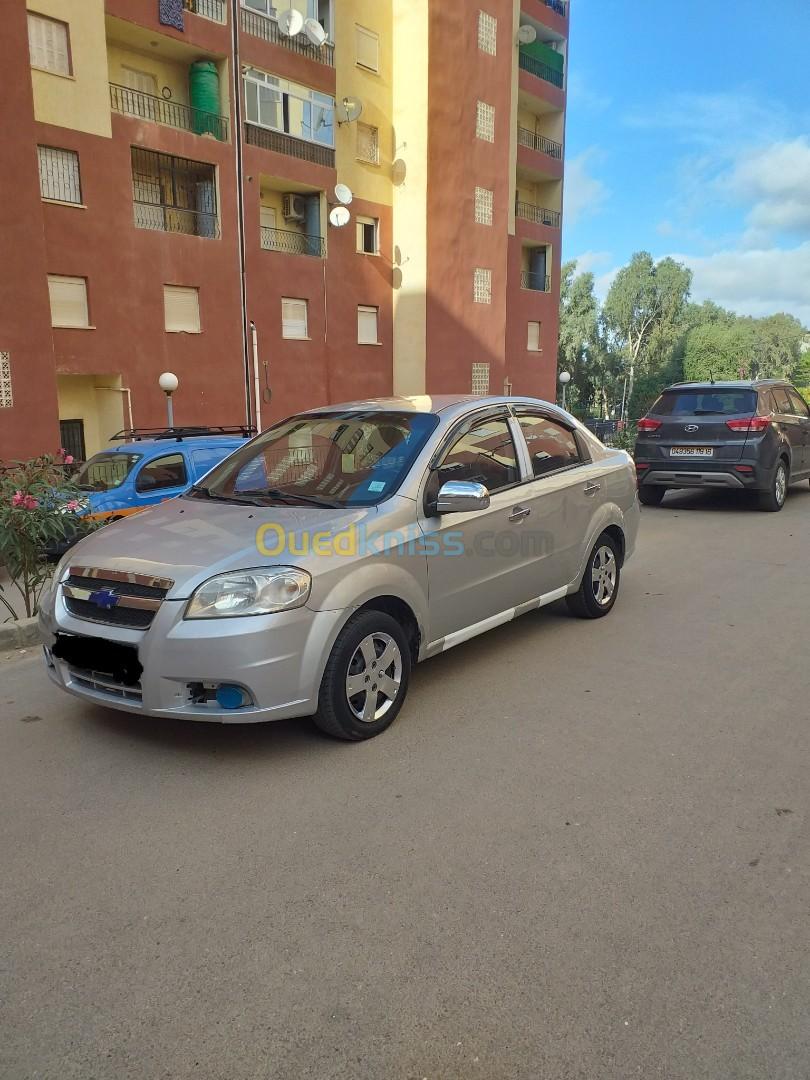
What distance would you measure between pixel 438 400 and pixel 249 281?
18.7 m

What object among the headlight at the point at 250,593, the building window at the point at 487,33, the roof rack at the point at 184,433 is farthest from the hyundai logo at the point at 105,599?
the building window at the point at 487,33

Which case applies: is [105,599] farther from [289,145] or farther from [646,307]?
[646,307]

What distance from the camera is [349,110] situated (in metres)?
24.8

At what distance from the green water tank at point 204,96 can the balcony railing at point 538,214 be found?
48.6 feet

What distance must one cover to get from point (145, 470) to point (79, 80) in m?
13.0

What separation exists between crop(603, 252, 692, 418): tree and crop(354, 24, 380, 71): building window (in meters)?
48.1

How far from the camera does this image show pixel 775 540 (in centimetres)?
965

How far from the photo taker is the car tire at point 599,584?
6195 mm

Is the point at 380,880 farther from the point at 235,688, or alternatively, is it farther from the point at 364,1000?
the point at 235,688

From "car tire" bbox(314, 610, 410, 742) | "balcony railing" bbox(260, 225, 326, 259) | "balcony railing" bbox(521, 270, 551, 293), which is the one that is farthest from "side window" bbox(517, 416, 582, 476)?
"balcony railing" bbox(521, 270, 551, 293)

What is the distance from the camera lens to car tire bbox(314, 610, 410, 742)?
13.0 ft

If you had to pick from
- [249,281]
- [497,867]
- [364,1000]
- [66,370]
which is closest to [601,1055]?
[364,1000]

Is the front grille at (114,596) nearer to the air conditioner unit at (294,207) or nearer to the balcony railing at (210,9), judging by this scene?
the balcony railing at (210,9)

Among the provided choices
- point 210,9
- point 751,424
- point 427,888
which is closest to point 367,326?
point 210,9
